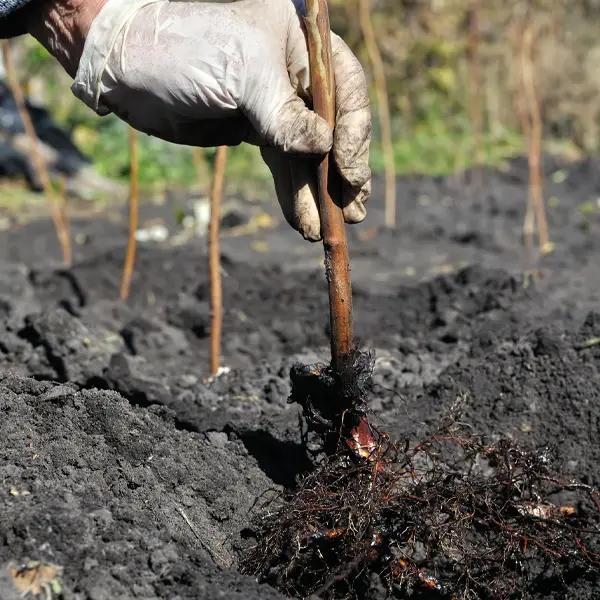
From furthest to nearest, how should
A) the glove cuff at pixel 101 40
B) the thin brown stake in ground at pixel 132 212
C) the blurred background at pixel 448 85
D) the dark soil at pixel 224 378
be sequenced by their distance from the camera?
the blurred background at pixel 448 85
the thin brown stake in ground at pixel 132 212
the glove cuff at pixel 101 40
the dark soil at pixel 224 378

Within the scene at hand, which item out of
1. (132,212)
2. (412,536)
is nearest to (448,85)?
(132,212)

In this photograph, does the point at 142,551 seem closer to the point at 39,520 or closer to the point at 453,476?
the point at 39,520

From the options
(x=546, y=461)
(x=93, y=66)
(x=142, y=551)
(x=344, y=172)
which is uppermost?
(x=93, y=66)

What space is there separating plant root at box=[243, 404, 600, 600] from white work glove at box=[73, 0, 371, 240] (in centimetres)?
68

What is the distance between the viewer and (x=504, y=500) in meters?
2.39

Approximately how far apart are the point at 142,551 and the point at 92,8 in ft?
4.65

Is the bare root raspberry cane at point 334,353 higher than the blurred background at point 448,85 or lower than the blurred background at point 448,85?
lower

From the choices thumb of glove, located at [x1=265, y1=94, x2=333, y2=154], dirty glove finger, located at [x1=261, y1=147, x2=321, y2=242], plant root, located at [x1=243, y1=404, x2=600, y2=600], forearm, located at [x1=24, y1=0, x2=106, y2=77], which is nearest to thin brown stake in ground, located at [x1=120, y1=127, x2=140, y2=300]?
forearm, located at [x1=24, y1=0, x2=106, y2=77]

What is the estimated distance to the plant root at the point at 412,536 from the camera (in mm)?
2258

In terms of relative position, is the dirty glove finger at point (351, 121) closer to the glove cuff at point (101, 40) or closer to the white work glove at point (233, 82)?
the white work glove at point (233, 82)

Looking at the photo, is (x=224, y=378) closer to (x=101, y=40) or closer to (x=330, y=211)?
(x=330, y=211)

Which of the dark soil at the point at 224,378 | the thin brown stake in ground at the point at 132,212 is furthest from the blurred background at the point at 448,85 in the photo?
the thin brown stake in ground at the point at 132,212


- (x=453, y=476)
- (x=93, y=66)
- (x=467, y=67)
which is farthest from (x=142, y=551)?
(x=467, y=67)

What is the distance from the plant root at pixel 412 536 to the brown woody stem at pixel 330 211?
0.97 feet
